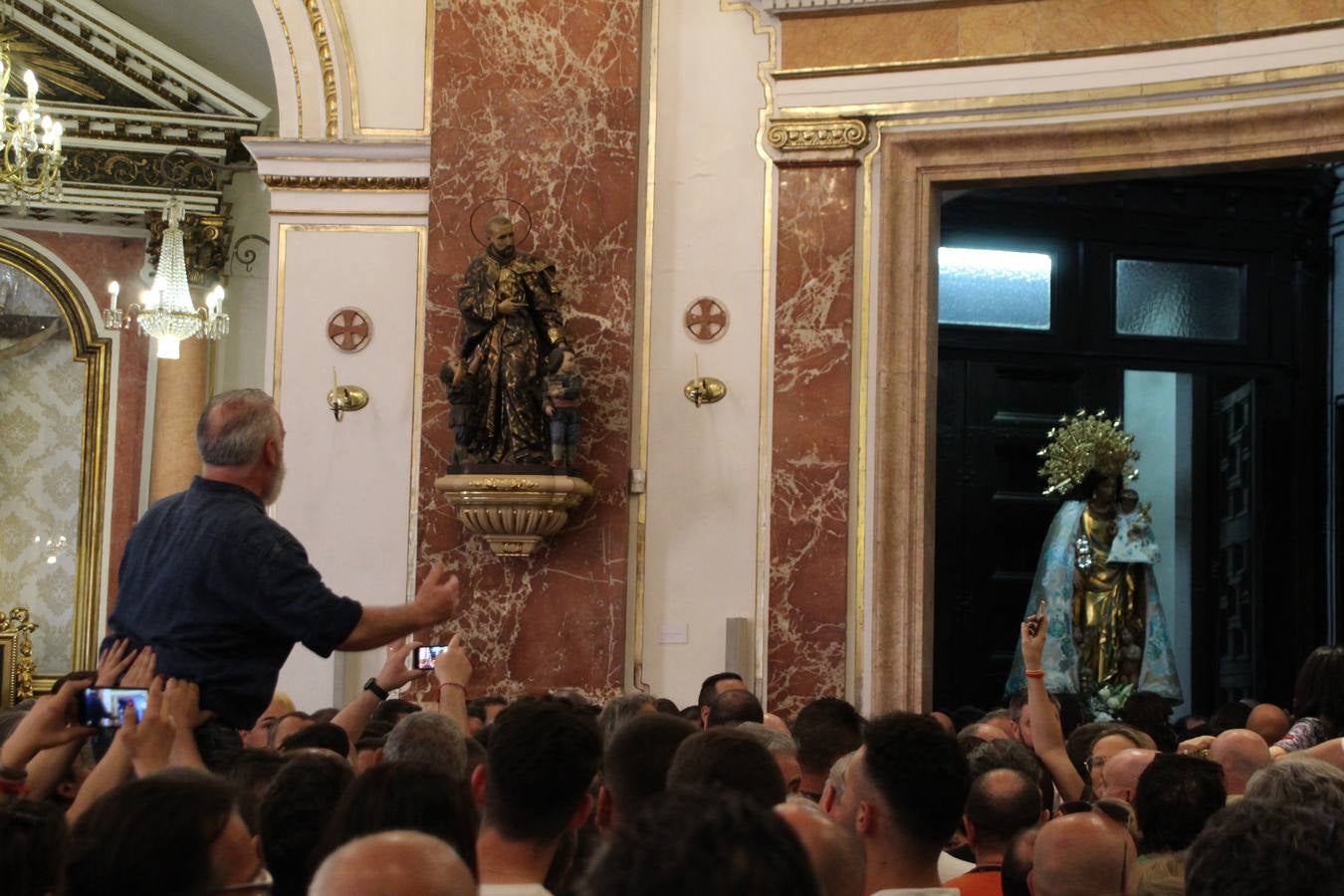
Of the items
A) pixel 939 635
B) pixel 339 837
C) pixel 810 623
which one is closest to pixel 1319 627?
pixel 939 635

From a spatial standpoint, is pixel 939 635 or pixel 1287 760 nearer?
pixel 1287 760

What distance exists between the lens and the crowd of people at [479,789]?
7.66ft

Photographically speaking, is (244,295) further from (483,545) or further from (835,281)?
(835,281)

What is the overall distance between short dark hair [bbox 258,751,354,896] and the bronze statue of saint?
6.52 metres

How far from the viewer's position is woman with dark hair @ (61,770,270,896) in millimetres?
2354

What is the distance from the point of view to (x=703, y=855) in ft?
5.01

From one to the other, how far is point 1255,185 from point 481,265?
19.9 feet

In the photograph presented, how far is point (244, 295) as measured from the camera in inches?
593

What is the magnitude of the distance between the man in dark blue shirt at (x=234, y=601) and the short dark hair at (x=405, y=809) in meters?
1.20

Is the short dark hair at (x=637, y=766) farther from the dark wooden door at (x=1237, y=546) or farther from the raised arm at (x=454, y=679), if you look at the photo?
the dark wooden door at (x=1237, y=546)

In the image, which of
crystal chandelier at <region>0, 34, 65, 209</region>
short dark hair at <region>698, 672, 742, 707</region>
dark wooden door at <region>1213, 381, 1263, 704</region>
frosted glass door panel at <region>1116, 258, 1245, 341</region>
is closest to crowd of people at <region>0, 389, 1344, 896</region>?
short dark hair at <region>698, 672, 742, 707</region>

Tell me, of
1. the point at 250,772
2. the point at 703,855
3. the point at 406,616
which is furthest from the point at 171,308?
the point at 703,855

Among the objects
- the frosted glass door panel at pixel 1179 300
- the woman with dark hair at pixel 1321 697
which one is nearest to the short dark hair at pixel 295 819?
the woman with dark hair at pixel 1321 697

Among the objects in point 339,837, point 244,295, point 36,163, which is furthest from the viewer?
point 244,295
